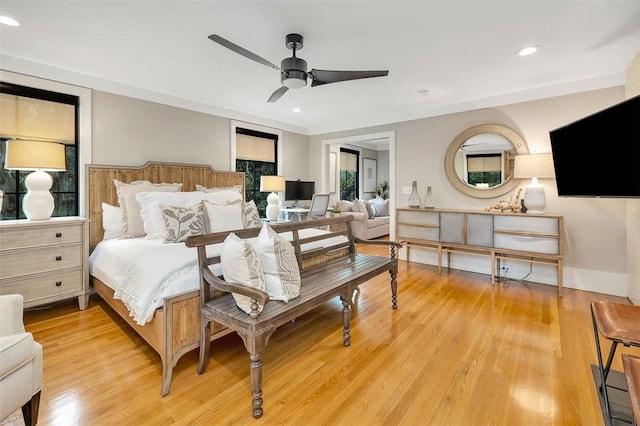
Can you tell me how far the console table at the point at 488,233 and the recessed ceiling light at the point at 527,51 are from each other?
1.80 metres

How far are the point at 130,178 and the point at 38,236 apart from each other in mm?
1152

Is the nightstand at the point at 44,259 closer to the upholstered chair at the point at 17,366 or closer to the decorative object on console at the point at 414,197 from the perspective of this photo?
the upholstered chair at the point at 17,366

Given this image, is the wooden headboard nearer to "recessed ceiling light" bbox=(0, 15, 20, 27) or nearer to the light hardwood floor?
the light hardwood floor

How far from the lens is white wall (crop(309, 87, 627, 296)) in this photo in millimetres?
3453

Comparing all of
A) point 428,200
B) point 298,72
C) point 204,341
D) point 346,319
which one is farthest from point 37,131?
point 428,200

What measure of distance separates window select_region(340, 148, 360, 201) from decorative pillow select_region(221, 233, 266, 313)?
261 inches

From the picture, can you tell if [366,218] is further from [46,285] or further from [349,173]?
[46,285]

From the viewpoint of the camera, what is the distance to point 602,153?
2.08 meters

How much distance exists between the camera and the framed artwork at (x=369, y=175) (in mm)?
9039

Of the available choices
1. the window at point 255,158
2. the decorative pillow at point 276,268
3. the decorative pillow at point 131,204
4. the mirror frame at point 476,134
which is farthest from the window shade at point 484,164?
the decorative pillow at point 131,204

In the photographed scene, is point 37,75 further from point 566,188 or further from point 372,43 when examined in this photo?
point 566,188

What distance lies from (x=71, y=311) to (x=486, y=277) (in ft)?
16.2

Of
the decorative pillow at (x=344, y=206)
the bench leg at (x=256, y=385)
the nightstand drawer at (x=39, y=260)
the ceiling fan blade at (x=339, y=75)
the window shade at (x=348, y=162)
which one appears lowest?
the bench leg at (x=256, y=385)

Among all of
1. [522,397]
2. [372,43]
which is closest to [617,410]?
[522,397]
